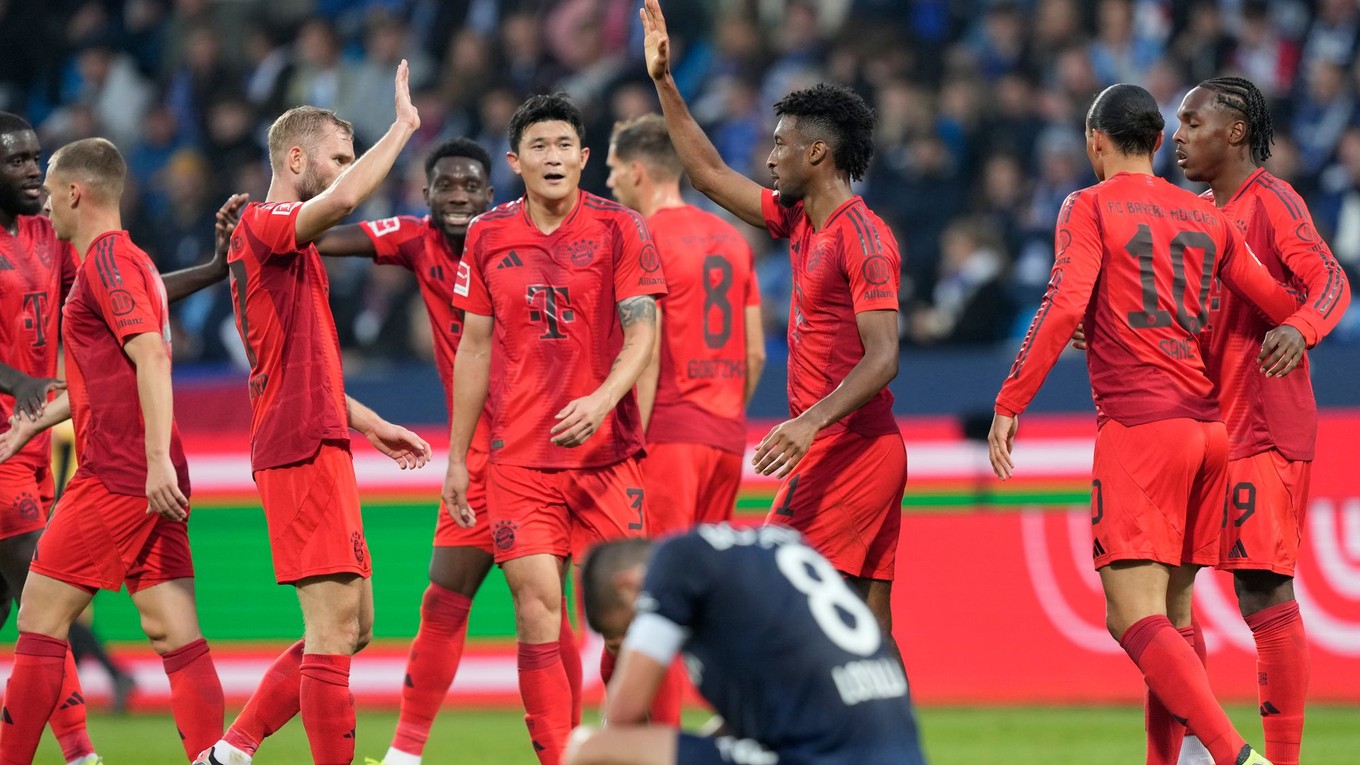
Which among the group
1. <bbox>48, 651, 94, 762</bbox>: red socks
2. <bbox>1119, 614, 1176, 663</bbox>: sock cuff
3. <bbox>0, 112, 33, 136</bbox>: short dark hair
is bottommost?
<bbox>48, 651, 94, 762</bbox>: red socks

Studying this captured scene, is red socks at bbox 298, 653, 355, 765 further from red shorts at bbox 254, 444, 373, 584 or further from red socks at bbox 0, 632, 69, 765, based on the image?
red socks at bbox 0, 632, 69, 765

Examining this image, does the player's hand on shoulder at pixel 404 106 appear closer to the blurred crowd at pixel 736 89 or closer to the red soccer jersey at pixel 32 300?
the red soccer jersey at pixel 32 300

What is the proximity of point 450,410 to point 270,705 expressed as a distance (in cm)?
157

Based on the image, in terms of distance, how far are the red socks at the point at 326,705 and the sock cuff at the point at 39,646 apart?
3.40ft

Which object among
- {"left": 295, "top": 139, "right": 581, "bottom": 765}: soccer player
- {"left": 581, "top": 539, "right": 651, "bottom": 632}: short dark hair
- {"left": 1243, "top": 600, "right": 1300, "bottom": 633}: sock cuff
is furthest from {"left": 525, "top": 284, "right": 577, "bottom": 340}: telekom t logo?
{"left": 1243, "top": 600, "right": 1300, "bottom": 633}: sock cuff

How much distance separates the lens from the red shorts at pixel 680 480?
8367 mm

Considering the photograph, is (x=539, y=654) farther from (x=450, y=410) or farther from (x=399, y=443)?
(x=450, y=410)

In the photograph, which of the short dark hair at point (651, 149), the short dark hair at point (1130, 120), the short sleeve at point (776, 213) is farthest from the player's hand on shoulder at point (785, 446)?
the short dark hair at point (651, 149)

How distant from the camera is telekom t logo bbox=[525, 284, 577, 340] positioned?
261 inches

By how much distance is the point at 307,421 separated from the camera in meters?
6.43

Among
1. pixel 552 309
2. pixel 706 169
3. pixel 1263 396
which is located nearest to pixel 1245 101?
pixel 1263 396

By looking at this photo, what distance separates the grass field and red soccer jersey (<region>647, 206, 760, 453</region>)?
6.29ft

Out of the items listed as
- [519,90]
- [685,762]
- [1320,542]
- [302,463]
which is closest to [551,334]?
[302,463]

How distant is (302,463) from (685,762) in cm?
258
